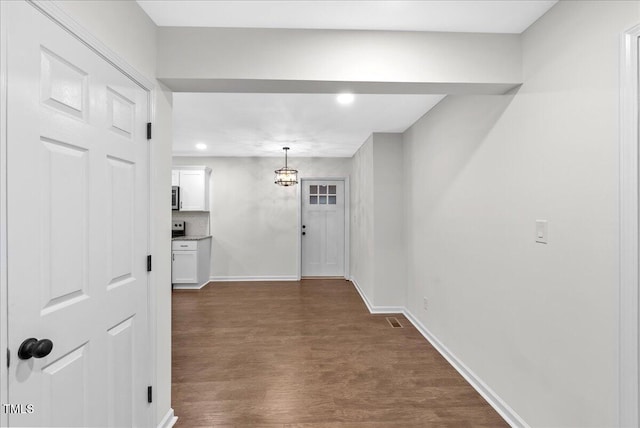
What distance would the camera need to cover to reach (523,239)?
188 cm

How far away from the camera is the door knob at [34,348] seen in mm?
965

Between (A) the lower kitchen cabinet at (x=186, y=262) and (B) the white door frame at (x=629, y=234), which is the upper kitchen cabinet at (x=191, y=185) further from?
(B) the white door frame at (x=629, y=234)

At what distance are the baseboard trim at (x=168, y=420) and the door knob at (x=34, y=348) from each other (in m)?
1.15

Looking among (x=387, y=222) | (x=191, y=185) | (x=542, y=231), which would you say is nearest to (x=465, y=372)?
(x=542, y=231)

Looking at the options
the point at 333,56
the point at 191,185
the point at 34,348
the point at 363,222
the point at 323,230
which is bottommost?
the point at 34,348

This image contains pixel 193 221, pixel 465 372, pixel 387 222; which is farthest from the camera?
pixel 193 221

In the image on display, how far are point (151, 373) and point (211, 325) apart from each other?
2.03 meters

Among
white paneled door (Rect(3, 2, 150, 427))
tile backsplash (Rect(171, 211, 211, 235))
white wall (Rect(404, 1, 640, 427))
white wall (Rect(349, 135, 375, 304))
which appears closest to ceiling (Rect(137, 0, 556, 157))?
white wall (Rect(349, 135, 375, 304))

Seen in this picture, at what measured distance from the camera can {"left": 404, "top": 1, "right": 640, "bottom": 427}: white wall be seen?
4.52 ft

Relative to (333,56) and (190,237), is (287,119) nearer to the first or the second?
(333,56)

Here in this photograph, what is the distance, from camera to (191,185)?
222 inches

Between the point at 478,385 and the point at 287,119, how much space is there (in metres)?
3.19

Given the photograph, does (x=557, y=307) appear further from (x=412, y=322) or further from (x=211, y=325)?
(x=211, y=325)

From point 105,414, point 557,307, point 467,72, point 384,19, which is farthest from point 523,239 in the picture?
point 105,414
